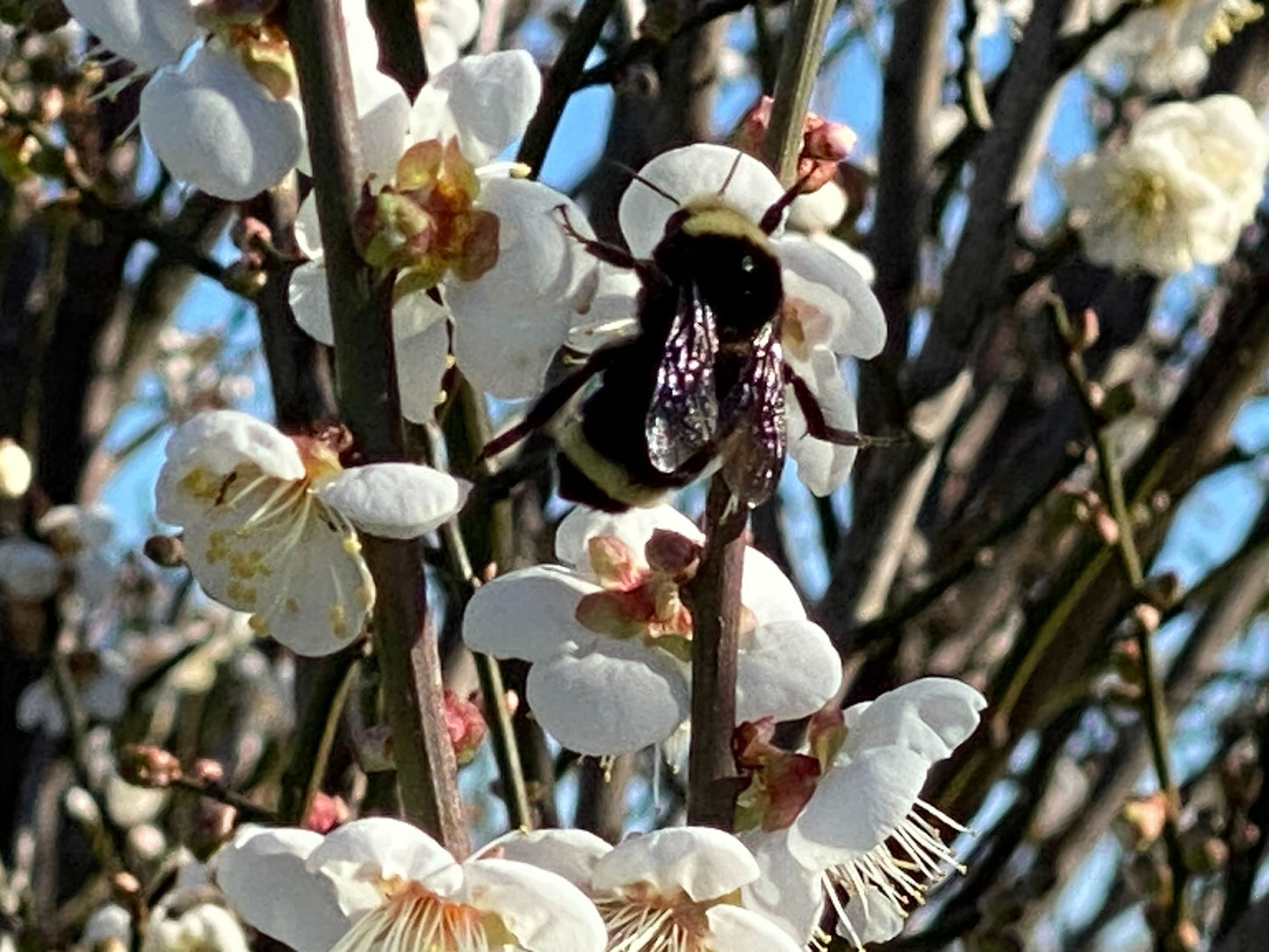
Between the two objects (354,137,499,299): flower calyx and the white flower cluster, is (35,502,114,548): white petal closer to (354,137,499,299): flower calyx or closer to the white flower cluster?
the white flower cluster

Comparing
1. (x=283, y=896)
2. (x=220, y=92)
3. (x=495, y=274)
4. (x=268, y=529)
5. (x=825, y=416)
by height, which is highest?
(x=220, y=92)

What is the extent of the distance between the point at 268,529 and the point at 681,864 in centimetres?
45

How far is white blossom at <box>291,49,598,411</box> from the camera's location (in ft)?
4.36

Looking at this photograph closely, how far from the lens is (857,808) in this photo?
1230mm

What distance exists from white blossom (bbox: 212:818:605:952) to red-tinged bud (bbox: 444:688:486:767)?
0.46ft

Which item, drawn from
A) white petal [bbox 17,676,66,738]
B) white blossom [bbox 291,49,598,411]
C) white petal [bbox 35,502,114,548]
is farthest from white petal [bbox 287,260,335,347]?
white petal [bbox 17,676,66,738]

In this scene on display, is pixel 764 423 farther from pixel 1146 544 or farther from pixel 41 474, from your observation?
pixel 41 474

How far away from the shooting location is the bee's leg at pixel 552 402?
1.38 metres

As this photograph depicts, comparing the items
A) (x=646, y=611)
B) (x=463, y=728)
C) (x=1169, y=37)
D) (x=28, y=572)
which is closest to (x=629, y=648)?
(x=646, y=611)

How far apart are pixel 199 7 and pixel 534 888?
0.62m

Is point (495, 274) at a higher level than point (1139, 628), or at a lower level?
higher

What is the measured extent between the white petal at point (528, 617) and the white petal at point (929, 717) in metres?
0.20

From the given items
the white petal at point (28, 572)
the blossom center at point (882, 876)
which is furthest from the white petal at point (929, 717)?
the white petal at point (28, 572)

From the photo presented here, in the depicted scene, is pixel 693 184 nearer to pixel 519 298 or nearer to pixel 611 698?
pixel 519 298
